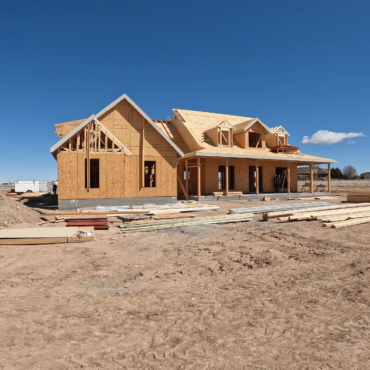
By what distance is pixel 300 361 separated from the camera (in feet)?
9.73

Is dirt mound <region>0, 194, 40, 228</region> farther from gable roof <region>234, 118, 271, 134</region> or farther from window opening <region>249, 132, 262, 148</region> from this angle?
window opening <region>249, 132, 262, 148</region>

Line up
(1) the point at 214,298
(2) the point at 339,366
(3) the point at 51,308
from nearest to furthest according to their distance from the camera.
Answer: (2) the point at 339,366, (3) the point at 51,308, (1) the point at 214,298

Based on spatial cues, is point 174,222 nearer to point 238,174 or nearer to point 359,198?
point 238,174

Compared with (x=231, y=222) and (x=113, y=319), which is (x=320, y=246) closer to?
(x=231, y=222)

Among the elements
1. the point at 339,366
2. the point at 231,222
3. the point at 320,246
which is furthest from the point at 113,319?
the point at 231,222

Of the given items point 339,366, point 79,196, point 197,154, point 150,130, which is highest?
point 150,130

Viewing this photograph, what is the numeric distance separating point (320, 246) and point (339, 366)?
5.27 meters

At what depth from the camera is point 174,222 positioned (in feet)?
37.4

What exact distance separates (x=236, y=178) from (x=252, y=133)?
5049mm

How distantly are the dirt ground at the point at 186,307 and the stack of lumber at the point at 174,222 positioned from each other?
2.74 m

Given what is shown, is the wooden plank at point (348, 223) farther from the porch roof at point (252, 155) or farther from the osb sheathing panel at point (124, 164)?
the porch roof at point (252, 155)

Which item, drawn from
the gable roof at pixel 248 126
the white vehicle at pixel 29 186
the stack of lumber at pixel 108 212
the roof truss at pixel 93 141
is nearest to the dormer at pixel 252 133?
the gable roof at pixel 248 126

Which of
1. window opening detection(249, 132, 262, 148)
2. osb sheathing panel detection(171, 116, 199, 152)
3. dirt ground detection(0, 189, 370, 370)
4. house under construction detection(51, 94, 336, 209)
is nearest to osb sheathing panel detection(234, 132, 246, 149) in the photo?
house under construction detection(51, 94, 336, 209)

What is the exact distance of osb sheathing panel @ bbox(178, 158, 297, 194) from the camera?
22.9 meters
